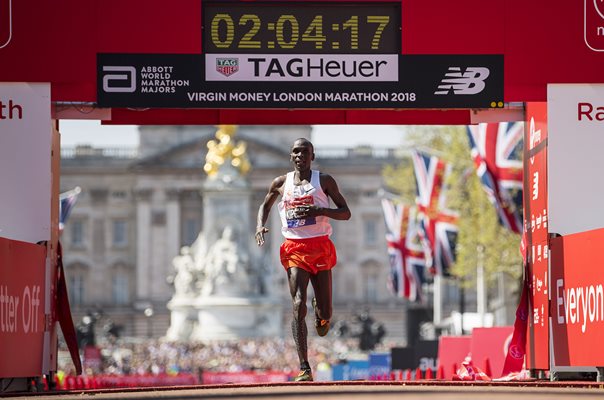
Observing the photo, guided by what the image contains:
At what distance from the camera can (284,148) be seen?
139875 millimetres

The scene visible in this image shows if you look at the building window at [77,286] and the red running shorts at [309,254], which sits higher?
the building window at [77,286]

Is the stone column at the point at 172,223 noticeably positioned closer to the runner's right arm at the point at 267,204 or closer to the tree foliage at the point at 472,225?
the tree foliage at the point at 472,225

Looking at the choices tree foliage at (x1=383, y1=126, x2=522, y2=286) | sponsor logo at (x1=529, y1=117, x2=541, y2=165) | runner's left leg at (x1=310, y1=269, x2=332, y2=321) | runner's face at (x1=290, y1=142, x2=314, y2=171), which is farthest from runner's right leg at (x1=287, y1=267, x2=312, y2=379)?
tree foliage at (x1=383, y1=126, x2=522, y2=286)

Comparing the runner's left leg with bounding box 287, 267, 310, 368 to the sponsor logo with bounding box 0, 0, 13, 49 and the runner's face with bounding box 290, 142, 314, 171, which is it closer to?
the runner's face with bounding box 290, 142, 314, 171

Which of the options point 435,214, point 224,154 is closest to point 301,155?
point 435,214

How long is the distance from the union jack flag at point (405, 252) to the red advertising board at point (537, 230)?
31.5 m

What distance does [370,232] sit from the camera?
146000 mm

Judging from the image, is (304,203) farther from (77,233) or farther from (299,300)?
(77,233)

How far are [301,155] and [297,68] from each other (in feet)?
6.10

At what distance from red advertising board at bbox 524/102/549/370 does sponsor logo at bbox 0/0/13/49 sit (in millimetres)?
5914

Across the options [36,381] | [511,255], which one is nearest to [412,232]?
[511,255]

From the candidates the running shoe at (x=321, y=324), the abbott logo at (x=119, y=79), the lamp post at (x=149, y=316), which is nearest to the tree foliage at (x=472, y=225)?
the abbott logo at (x=119, y=79)

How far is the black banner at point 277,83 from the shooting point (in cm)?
1883

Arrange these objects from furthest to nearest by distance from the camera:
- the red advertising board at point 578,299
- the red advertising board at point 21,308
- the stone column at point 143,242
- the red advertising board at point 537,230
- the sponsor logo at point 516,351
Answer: the stone column at point 143,242 → the sponsor logo at point 516,351 → the red advertising board at point 537,230 → the red advertising board at point 578,299 → the red advertising board at point 21,308
